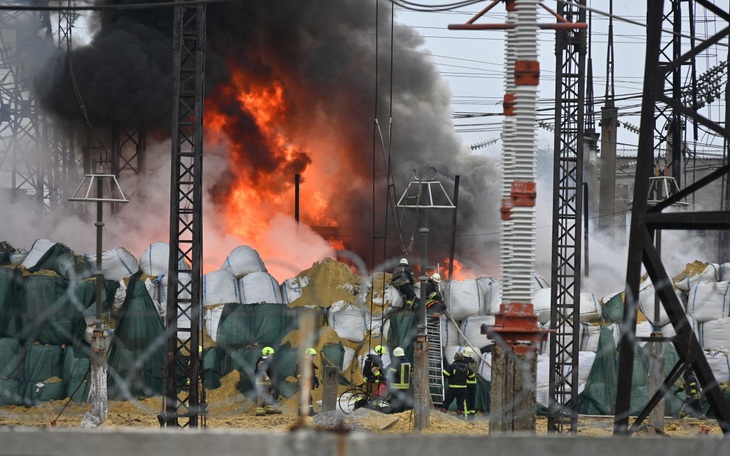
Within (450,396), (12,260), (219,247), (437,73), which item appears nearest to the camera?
(450,396)

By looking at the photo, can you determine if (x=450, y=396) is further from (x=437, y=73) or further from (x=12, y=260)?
(x=437, y=73)

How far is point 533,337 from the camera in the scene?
1005 cm

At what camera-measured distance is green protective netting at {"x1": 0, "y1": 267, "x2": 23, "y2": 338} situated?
2617cm

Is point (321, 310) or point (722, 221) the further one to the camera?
point (321, 310)

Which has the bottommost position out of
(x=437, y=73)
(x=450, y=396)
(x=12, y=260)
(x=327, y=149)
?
(x=450, y=396)

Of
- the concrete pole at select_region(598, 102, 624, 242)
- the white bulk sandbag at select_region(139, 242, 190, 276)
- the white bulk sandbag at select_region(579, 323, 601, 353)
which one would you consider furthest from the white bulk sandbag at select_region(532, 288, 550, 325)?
the concrete pole at select_region(598, 102, 624, 242)

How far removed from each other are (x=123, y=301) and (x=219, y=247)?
13068mm

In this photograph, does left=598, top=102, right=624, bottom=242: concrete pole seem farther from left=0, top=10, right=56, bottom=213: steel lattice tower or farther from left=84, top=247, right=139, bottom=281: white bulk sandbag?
left=84, top=247, right=139, bottom=281: white bulk sandbag

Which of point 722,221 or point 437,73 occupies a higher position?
point 437,73

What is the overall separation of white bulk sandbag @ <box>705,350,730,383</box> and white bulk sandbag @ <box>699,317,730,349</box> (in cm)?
77

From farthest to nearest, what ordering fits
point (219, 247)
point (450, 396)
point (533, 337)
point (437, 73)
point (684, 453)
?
point (437, 73)
point (219, 247)
point (450, 396)
point (533, 337)
point (684, 453)

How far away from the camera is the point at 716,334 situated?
2714 cm

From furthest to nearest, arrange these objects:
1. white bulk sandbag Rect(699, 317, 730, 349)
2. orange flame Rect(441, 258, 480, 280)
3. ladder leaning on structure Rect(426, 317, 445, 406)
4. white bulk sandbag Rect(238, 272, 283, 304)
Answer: orange flame Rect(441, 258, 480, 280)
white bulk sandbag Rect(238, 272, 283, 304)
white bulk sandbag Rect(699, 317, 730, 349)
ladder leaning on structure Rect(426, 317, 445, 406)

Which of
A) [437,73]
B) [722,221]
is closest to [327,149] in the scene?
[437,73]
